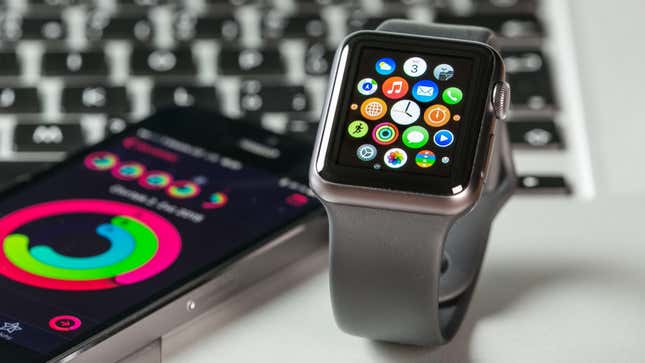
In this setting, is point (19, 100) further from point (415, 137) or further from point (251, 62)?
point (415, 137)

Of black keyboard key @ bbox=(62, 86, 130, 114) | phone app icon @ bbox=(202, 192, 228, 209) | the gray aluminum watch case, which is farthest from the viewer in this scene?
black keyboard key @ bbox=(62, 86, 130, 114)

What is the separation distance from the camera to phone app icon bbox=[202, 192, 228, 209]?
50cm

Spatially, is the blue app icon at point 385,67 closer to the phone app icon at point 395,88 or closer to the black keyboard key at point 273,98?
the phone app icon at point 395,88

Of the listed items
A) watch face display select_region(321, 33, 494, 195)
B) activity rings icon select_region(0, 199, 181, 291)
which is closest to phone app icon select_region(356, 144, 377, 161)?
watch face display select_region(321, 33, 494, 195)

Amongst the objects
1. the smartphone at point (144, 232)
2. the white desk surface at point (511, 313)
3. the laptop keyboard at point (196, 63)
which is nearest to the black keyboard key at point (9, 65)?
the laptop keyboard at point (196, 63)

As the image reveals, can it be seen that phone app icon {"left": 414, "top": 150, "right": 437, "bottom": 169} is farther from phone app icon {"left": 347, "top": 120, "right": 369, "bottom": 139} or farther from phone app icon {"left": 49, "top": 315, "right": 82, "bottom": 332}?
phone app icon {"left": 49, "top": 315, "right": 82, "bottom": 332}

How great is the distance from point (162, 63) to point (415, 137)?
0.88 feet

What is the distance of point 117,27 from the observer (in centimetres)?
65

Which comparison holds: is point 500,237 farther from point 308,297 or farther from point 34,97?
point 34,97

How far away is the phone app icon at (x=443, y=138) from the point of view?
1.29ft

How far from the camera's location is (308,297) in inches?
18.6

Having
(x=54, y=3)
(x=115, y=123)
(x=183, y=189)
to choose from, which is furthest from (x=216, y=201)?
(x=54, y=3)

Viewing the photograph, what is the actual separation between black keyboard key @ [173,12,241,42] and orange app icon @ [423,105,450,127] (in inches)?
10.8

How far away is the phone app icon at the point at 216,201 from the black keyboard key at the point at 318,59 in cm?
14
